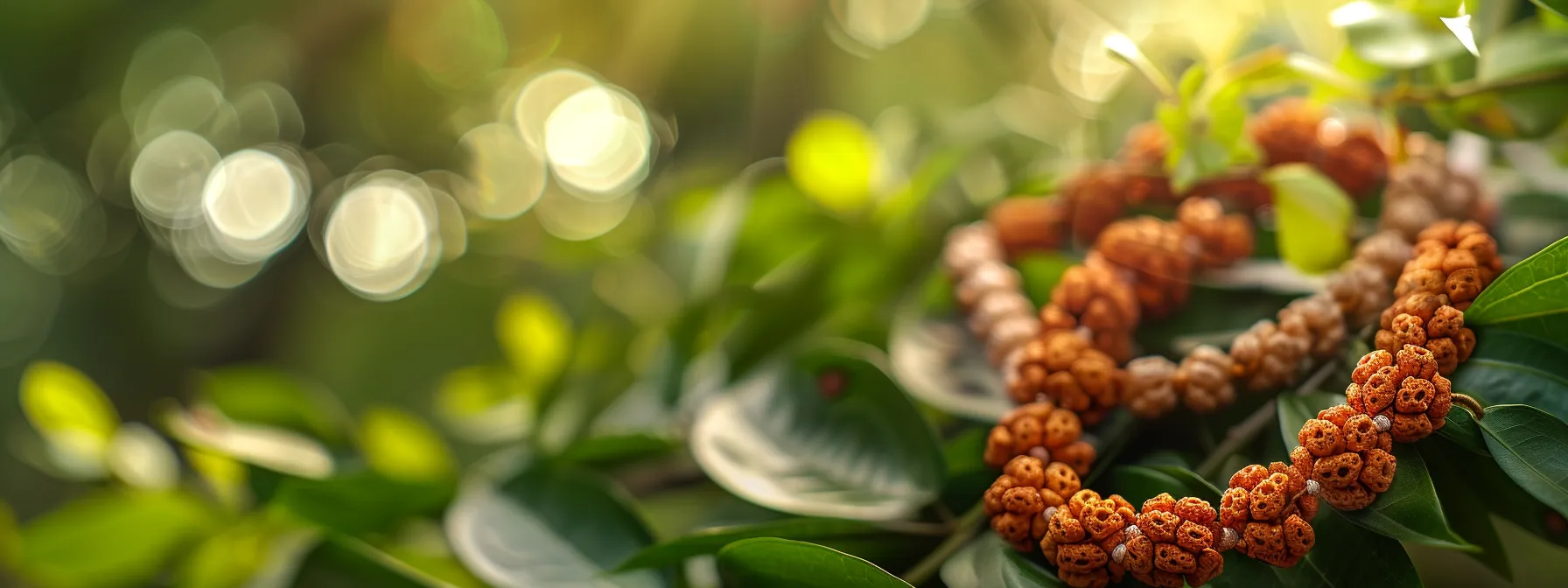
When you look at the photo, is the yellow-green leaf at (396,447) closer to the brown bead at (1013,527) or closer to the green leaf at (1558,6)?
the brown bead at (1013,527)

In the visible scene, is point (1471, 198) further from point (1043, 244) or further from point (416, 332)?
point (416, 332)

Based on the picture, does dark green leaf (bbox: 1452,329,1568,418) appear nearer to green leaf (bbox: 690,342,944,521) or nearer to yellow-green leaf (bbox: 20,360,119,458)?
green leaf (bbox: 690,342,944,521)

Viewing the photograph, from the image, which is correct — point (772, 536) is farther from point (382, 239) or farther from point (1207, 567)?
point (382, 239)

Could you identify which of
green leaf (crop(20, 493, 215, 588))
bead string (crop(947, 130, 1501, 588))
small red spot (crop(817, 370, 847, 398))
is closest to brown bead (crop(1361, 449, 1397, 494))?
bead string (crop(947, 130, 1501, 588))

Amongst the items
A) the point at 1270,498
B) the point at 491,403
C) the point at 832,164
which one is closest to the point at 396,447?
the point at 491,403

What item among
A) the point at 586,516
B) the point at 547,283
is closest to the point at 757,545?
the point at 586,516

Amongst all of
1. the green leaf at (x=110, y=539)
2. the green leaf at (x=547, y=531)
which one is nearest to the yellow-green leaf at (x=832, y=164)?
the green leaf at (x=547, y=531)
